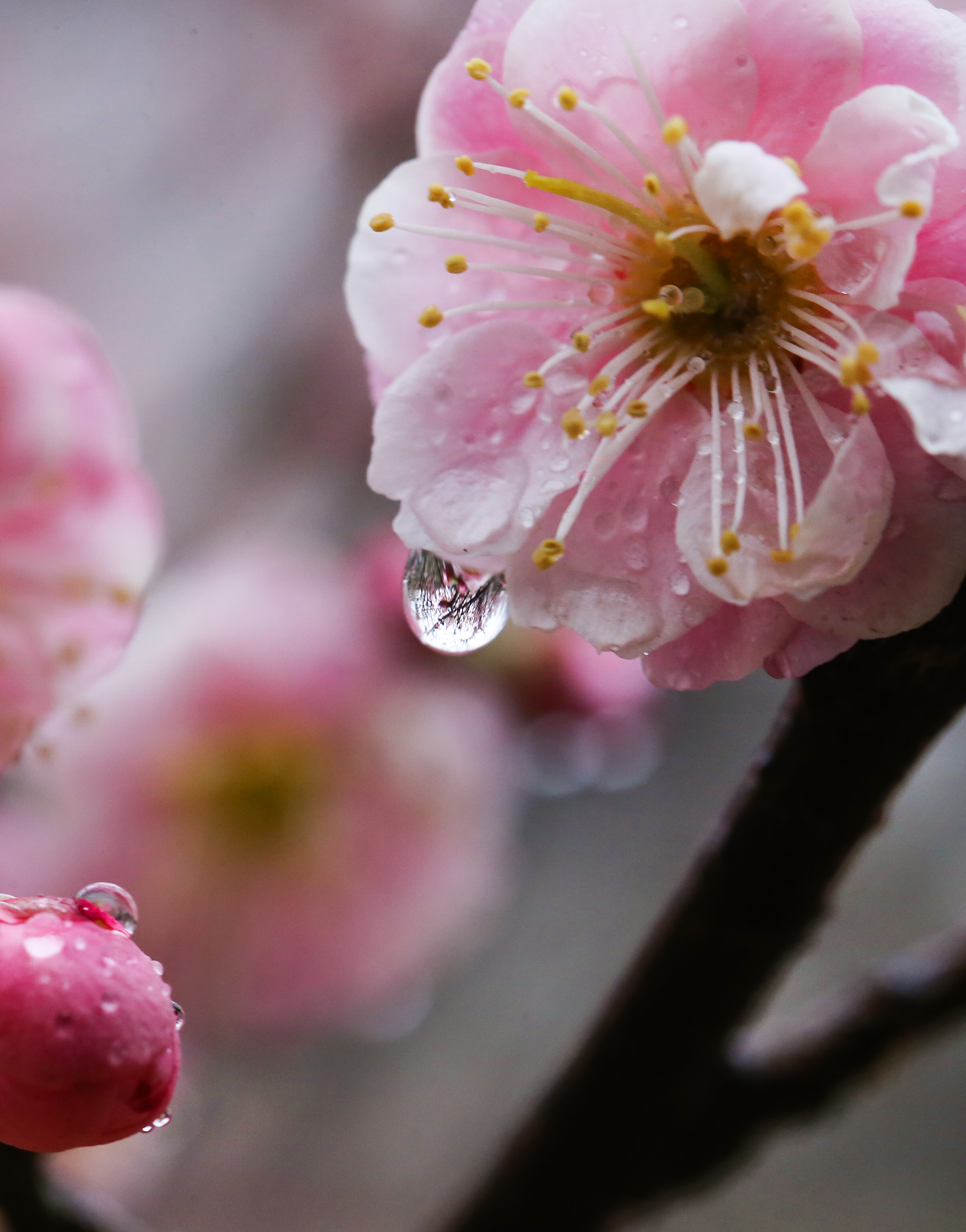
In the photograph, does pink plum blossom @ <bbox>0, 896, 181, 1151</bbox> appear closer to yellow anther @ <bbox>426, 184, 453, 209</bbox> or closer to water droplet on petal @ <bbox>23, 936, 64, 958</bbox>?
water droplet on petal @ <bbox>23, 936, 64, 958</bbox>

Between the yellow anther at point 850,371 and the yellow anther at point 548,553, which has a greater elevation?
the yellow anther at point 548,553

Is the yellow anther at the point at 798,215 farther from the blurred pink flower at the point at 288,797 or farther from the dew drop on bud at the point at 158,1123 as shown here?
the blurred pink flower at the point at 288,797

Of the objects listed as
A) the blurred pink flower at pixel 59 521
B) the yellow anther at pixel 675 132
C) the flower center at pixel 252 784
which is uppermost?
the flower center at pixel 252 784

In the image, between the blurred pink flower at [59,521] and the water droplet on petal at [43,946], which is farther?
the blurred pink flower at [59,521]

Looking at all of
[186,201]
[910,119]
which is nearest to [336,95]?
[186,201]

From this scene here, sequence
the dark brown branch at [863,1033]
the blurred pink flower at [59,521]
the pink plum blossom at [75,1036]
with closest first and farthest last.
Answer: the pink plum blossom at [75,1036]
the blurred pink flower at [59,521]
the dark brown branch at [863,1033]

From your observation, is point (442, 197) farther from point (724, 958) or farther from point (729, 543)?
Answer: point (724, 958)

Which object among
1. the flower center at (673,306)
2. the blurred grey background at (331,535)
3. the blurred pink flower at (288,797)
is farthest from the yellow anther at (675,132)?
the blurred pink flower at (288,797)
